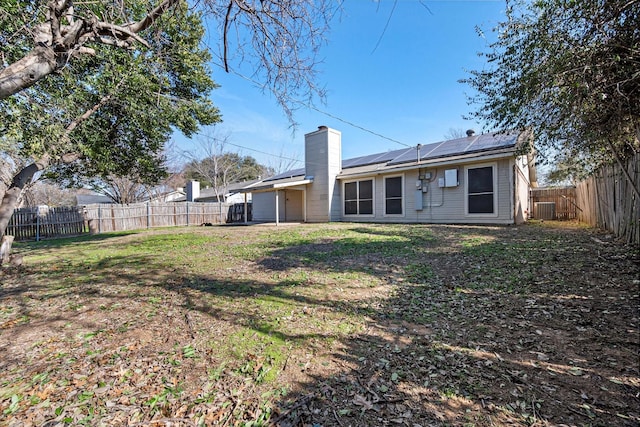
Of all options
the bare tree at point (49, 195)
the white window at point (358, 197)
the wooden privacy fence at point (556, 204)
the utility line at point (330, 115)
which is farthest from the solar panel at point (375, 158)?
the bare tree at point (49, 195)

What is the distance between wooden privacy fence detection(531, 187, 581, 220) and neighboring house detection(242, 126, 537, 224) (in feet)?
3.98

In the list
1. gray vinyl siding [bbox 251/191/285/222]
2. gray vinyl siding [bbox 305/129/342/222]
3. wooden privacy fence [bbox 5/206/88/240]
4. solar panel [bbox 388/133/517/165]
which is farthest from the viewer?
gray vinyl siding [bbox 251/191/285/222]

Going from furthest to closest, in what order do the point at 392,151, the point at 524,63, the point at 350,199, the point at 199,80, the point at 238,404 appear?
the point at 392,151 < the point at 350,199 < the point at 199,80 < the point at 524,63 < the point at 238,404

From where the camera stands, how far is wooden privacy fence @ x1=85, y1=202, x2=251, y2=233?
13.5 meters

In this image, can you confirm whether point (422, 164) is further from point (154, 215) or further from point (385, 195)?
point (154, 215)

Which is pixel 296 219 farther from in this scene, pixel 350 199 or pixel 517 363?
pixel 517 363

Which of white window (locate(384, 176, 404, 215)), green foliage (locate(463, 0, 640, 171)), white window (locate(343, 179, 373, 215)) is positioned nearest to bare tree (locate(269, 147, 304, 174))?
white window (locate(343, 179, 373, 215))

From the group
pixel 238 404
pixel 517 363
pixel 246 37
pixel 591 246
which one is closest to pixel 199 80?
pixel 246 37

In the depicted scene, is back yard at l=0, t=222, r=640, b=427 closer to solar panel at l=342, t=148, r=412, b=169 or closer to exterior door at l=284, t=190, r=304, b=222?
solar panel at l=342, t=148, r=412, b=169

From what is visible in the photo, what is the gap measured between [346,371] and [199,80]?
32.7ft

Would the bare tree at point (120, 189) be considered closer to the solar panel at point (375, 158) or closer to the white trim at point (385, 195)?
the solar panel at point (375, 158)

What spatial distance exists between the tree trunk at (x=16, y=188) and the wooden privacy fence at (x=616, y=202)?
11907 mm

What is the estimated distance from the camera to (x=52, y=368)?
212 cm

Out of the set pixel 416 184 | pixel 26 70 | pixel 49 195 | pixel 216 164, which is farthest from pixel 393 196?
pixel 49 195
